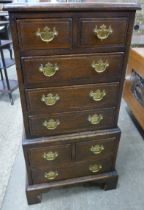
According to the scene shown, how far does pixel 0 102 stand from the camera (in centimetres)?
226

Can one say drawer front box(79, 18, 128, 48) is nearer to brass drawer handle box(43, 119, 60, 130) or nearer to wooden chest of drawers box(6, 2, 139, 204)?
wooden chest of drawers box(6, 2, 139, 204)

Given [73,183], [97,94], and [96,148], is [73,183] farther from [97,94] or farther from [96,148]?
[97,94]

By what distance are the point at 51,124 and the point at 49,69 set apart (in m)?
0.30

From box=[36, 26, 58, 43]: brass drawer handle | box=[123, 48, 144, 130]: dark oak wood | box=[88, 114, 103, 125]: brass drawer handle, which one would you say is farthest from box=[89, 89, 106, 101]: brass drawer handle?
box=[123, 48, 144, 130]: dark oak wood

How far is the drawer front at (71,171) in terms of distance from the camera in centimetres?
118

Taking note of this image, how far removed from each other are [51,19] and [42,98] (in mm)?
353

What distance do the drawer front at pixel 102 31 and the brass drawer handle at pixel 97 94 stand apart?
0.23m

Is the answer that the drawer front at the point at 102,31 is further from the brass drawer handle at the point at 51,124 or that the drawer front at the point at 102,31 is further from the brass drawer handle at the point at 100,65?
the brass drawer handle at the point at 51,124

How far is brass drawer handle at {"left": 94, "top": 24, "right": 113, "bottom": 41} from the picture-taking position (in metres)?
0.84

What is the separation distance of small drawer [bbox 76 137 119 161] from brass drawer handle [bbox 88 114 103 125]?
0.40 feet

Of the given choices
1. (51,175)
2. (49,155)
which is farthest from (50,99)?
(51,175)

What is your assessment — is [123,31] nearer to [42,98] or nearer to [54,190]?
[42,98]

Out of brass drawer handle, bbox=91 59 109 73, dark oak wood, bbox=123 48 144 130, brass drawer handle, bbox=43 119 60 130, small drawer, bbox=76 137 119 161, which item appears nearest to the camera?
brass drawer handle, bbox=91 59 109 73

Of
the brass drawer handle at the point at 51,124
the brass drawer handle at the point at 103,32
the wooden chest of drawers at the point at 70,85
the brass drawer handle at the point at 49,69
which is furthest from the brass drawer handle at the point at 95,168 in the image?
the brass drawer handle at the point at 103,32
